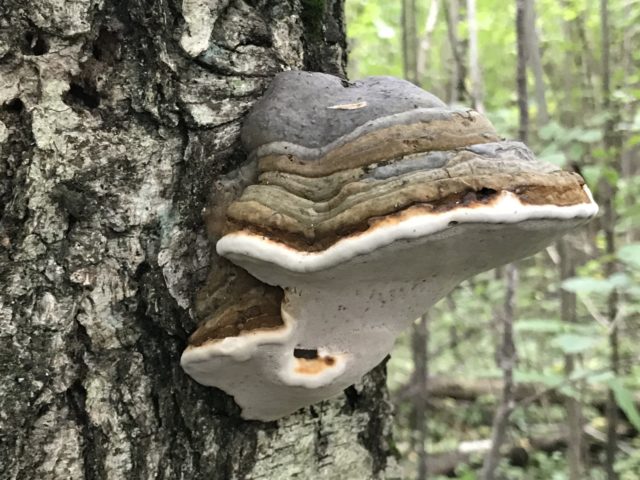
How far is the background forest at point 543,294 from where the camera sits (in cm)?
338

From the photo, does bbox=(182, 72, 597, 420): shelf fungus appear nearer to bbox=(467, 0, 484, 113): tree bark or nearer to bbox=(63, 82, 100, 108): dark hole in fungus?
bbox=(63, 82, 100, 108): dark hole in fungus

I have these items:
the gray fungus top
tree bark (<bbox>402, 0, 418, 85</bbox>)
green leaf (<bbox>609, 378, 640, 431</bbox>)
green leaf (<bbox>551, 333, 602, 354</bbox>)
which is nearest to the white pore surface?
the gray fungus top

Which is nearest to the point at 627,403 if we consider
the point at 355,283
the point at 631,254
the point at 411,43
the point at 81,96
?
the point at 631,254

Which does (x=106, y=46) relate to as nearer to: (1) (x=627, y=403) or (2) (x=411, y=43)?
(1) (x=627, y=403)

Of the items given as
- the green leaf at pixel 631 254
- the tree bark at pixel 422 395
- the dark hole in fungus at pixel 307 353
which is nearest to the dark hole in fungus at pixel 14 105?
the dark hole in fungus at pixel 307 353

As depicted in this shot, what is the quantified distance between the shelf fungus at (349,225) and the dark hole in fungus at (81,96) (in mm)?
335

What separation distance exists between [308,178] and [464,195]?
0.34 metres

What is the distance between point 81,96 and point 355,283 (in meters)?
0.73

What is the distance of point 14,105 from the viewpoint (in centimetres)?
118

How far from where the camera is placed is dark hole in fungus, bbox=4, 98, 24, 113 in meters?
1.17

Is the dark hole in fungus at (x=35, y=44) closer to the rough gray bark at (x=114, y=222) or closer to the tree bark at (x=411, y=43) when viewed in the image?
the rough gray bark at (x=114, y=222)

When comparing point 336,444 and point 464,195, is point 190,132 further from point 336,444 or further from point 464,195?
point 336,444

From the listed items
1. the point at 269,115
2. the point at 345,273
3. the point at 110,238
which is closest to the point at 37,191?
the point at 110,238

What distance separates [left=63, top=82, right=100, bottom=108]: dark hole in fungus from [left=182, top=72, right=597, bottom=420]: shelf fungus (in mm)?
335
